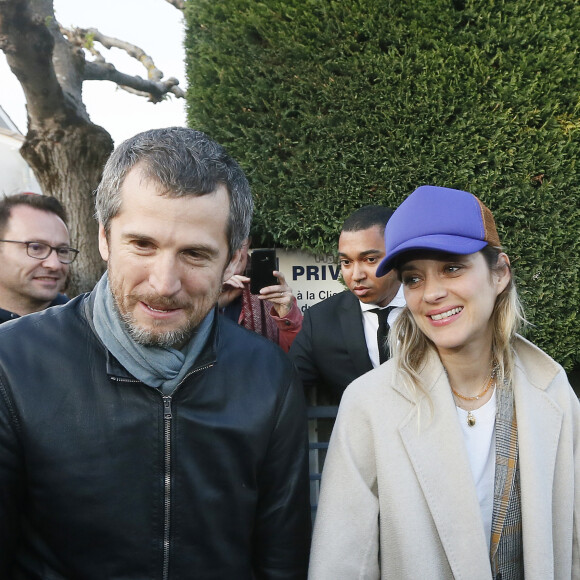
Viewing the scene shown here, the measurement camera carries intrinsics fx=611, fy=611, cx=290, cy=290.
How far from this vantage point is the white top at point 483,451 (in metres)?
2.00

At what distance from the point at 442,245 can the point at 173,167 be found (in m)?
0.88

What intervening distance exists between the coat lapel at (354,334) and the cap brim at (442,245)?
1.11 m

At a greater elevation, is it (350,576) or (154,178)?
(154,178)

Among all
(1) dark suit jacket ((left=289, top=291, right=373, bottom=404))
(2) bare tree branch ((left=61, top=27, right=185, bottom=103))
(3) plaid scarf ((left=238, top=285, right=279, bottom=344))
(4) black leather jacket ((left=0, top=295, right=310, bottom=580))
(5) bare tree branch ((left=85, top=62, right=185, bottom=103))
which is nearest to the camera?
(4) black leather jacket ((left=0, top=295, right=310, bottom=580))

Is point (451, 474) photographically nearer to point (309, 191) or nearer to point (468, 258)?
point (468, 258)

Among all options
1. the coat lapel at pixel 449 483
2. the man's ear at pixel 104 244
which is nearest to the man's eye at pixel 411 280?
the coat lapel at pixel 449 483

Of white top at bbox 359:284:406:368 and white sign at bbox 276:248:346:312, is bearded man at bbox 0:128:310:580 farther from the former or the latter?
white sign at bbox 276:248:346:312

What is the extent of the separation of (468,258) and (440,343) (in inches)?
11.9

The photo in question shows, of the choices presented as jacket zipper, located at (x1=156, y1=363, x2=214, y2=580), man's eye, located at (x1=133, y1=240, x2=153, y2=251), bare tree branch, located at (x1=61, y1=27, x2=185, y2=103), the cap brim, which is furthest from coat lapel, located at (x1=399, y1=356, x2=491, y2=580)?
bare tree branch, located at (x1=61, y1=27, x2=185, y2=103)

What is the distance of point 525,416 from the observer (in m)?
2.04

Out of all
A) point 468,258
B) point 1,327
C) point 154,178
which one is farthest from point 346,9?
point 1,327

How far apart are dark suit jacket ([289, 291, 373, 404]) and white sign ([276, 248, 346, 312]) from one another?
183cm

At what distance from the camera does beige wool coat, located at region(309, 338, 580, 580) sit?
74.0 inches

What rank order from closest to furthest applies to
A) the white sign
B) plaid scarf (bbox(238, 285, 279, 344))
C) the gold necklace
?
the gold necklace < plaid scarf (bbox(238, 285, 279, 344)) < the white sign
